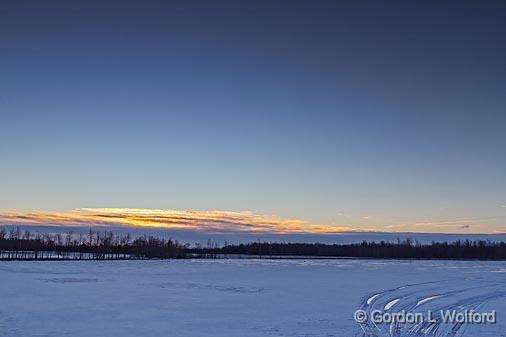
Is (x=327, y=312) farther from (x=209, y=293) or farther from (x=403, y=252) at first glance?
(x=403, y=252)

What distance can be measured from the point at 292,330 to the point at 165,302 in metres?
8.39

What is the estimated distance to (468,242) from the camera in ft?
571

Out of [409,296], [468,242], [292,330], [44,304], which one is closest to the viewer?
[292,330]

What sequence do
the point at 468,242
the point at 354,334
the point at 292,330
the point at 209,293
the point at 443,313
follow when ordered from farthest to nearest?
the point at 468,242 < the point at 209,293 < the point at 443,313 < the point at 292,330 < the point at 354,334

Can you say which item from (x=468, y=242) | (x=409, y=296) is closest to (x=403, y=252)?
(x=468, y=242)

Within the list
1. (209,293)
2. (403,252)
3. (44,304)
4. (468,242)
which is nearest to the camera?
(44,304)

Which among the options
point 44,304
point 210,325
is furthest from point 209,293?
point 210,325

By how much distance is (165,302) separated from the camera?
72.9ft

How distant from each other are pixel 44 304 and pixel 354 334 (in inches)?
512

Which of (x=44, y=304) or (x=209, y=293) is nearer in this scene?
(x=44, y=304)

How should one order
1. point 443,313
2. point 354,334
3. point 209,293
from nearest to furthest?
point 354,334, point 443,313, point 209,293

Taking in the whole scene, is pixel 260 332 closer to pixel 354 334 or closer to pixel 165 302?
pixel 354 334

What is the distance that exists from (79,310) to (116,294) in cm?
600

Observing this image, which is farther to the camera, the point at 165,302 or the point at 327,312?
the point at 165,302
